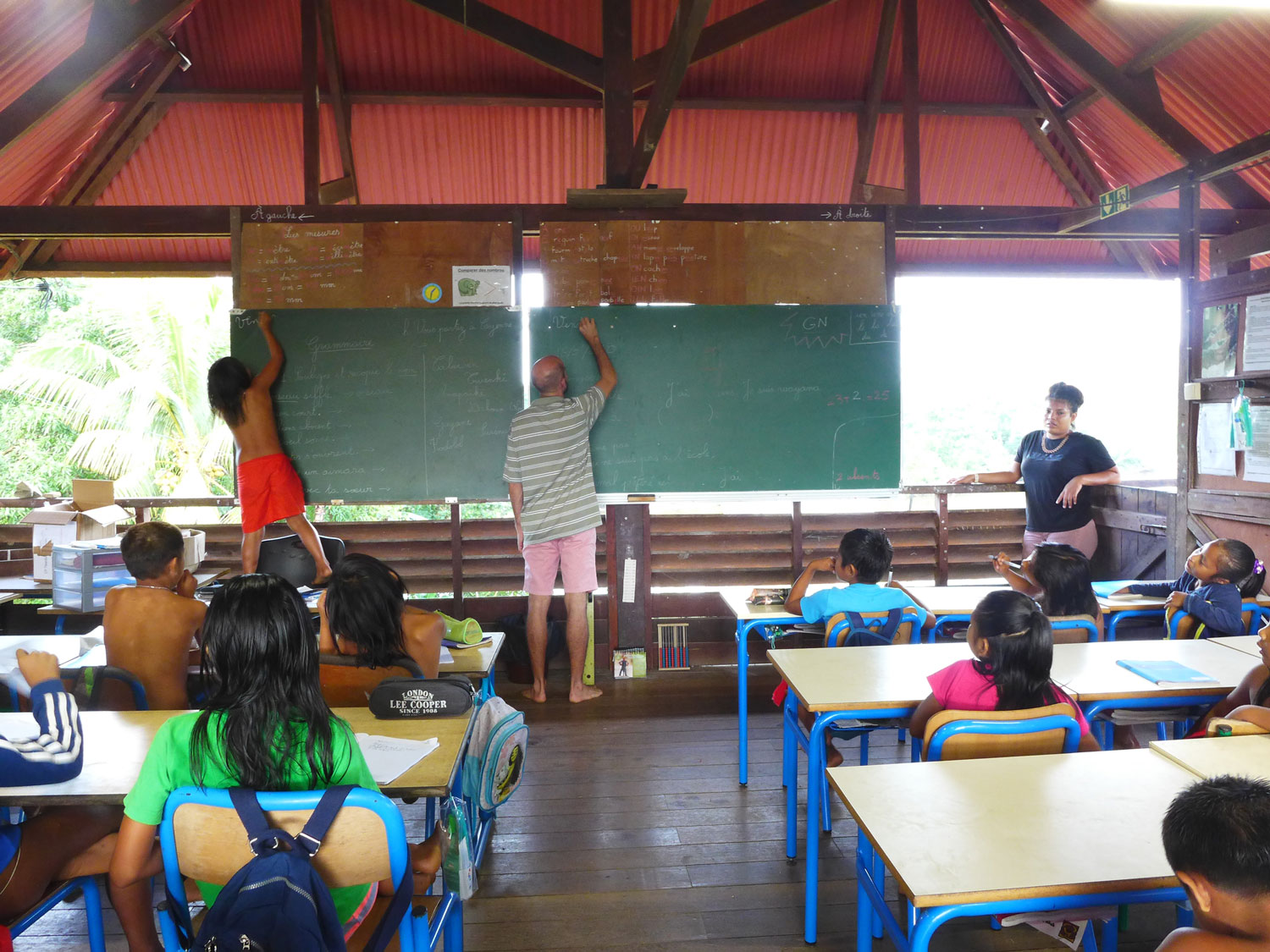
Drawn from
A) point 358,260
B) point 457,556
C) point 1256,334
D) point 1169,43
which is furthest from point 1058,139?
point 457,556

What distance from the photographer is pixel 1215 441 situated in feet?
14.9

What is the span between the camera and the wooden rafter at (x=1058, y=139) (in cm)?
505

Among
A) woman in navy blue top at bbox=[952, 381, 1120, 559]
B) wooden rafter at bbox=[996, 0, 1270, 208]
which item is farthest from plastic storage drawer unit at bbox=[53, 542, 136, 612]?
wooden rafter at bbox=[996, 0, 1270, 208]

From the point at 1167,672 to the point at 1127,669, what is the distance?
0.11 m

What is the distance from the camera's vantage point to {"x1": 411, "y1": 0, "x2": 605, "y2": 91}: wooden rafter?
402 centimetres

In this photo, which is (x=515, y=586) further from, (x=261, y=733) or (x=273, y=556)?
(x=261, y=733)

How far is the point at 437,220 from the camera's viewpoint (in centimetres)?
432

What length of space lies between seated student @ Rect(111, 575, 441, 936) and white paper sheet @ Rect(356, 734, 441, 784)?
26 centimetres

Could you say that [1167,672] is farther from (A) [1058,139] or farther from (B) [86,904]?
(A) [1058,139]

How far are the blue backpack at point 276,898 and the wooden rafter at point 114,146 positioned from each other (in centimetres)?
491

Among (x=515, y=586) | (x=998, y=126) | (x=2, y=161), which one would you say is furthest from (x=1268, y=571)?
(x=2, y=161)

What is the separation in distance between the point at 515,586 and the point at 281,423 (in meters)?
1.75

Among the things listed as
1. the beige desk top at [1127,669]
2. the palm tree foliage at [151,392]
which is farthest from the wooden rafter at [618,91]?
the palm tree foliage at [151,392]

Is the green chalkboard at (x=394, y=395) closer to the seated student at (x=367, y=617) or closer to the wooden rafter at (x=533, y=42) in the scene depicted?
the wooden rafter at (x=533, y=42)
